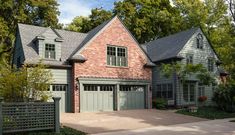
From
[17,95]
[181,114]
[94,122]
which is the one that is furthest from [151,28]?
[17,95]

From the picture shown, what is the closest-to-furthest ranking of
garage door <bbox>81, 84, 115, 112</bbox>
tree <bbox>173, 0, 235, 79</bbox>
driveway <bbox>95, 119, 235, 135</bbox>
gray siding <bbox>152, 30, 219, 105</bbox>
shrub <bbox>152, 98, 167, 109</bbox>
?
driveway <bbox>95, 119, 235, 135</bbox>
garage door <bbox>81, 84, 115, 112</bbox>
shrub <bbox>152, 98, 167, 109</bbox>
gray siding <bbox>152, 30, 219, 105</bbox>
tree <bbox>173, 0, 235, 79</bbox>

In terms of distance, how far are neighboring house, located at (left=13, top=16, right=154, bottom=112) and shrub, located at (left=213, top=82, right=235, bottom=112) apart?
19.7ft

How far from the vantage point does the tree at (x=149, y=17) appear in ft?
160

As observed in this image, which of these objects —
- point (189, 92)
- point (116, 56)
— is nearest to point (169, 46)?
point (189, 92)

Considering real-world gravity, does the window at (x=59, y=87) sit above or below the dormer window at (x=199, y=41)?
below

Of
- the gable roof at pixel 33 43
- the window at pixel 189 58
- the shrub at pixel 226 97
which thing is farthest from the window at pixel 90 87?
the shrub at pixel 226 97

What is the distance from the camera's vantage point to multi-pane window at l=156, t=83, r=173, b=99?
31.9 metres

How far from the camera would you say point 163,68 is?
99.0 ft

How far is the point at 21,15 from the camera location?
125 feet

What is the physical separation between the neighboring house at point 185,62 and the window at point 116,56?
496 cm

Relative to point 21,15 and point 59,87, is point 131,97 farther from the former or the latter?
point 21,15

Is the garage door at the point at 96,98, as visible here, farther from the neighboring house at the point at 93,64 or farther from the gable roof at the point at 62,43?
the gable roof at the point at 62,43

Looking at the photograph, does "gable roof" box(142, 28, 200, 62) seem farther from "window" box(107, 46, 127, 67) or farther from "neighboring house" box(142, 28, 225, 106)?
"window" box(107, 46, 127, 67)

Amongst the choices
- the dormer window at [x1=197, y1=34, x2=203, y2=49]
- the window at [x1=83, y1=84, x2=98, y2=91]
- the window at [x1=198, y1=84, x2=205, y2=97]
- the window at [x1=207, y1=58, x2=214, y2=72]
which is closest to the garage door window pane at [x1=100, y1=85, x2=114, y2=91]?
the window at [x1=83, y1=84, x2=98, y2=91]
